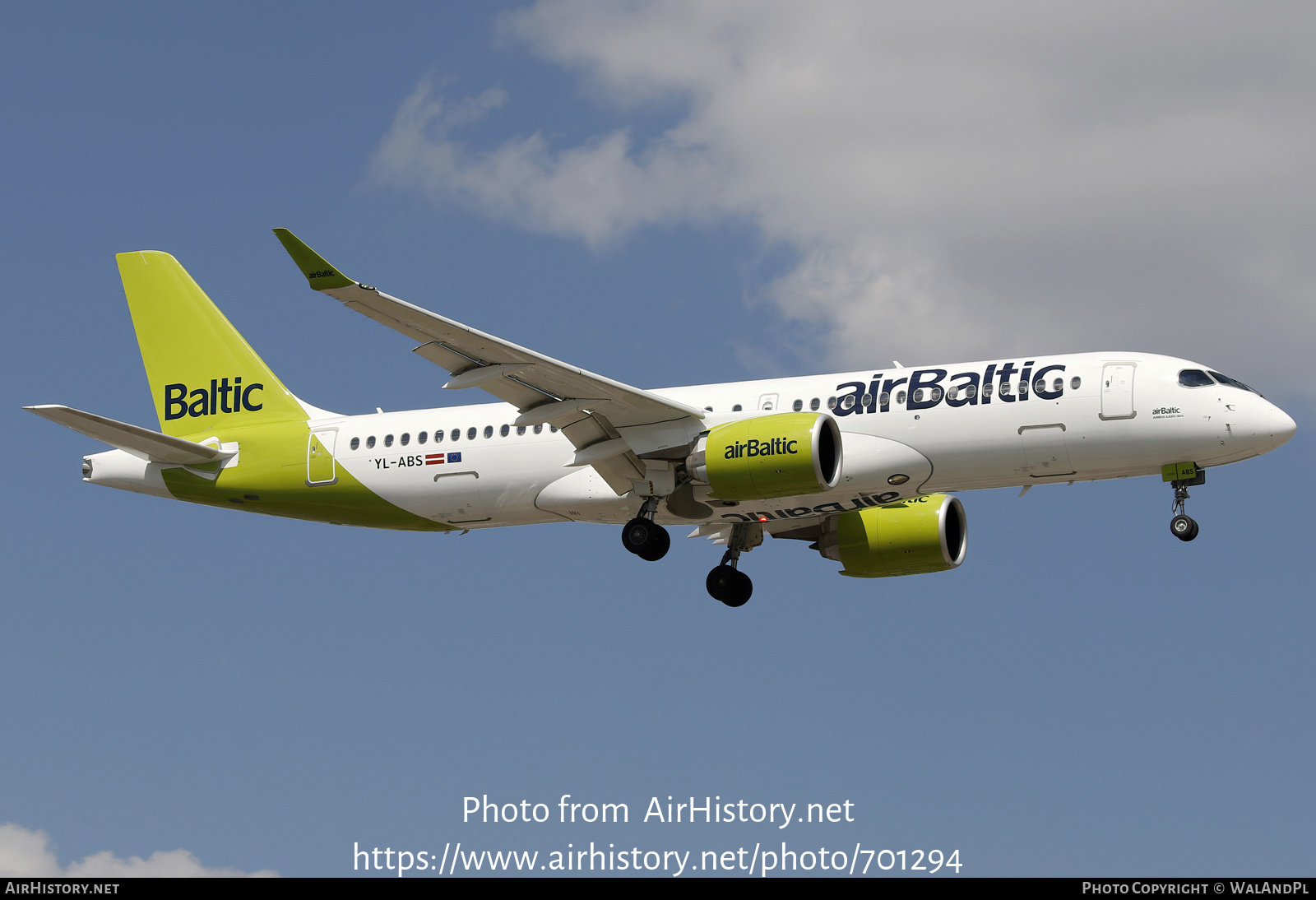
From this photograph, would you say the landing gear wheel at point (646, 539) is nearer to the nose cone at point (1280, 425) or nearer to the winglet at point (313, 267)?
the winglet at point (313, 267)

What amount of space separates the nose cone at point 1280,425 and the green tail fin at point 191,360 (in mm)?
22282

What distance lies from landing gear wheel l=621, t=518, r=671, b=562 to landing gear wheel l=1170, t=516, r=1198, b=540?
34.6 ft

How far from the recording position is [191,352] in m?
40.8

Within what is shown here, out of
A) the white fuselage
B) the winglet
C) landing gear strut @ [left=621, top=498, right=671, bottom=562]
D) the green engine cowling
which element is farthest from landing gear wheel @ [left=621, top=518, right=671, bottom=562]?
the winglet

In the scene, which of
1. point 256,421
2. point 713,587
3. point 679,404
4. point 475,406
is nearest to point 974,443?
point 679,404

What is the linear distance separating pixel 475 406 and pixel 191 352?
8.82m

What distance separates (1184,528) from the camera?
3200cm

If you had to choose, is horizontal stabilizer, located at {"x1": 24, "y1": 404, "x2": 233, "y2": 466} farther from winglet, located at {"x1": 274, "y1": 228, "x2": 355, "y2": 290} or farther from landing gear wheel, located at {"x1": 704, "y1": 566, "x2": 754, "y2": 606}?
landing gear wheel, located at {"x1": 704, "y1": 566, "x2": 754, "y2": 606}

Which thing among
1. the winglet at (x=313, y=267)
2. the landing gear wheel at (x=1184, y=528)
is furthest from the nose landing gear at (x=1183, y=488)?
the winglet at (x=313, y=267)

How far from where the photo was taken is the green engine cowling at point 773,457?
104 feet

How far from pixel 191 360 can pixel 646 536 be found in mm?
13940
